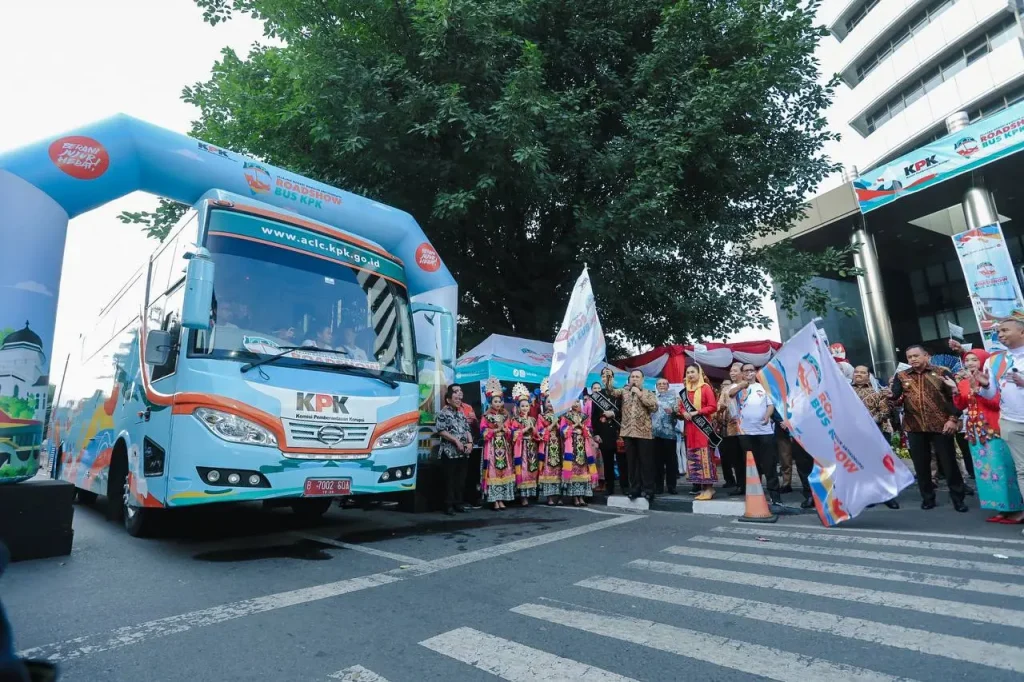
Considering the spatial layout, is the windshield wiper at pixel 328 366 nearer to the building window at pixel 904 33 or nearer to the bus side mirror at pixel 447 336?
the bus side mirror at pixel 447 336

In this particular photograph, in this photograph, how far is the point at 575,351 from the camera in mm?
7777

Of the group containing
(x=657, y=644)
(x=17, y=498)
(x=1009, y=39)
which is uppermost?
(x=1009, y=39)

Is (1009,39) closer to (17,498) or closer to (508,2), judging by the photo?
(508,2)

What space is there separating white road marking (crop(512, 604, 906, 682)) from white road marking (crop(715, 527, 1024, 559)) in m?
3.13

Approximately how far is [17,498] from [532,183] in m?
8.72

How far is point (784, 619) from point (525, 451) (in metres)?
6.01

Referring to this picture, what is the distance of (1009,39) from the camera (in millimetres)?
30781

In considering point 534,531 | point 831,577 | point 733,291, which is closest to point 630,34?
point 733,291

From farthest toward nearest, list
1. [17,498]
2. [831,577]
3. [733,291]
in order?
[733,291] < [17,498] < [831,577]

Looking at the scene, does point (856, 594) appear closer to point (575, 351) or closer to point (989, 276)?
point (575, 351)

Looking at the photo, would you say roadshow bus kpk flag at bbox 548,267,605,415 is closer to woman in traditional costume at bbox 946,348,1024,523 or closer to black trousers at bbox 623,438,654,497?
black trousers at bbox 623,438,654,497

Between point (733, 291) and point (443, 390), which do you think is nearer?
point (443, 390)

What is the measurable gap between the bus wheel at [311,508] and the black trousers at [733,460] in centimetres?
624

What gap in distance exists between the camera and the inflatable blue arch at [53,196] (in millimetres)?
5598
